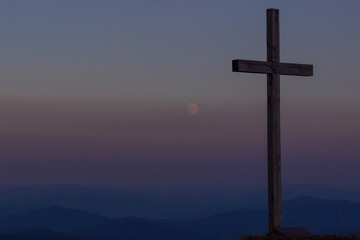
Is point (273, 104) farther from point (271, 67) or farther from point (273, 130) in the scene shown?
point (271, 67)

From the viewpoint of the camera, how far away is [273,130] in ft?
45.9

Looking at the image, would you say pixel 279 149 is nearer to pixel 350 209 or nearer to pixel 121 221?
A: pixel 121 221

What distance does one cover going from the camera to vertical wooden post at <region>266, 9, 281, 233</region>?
1389 centimetres

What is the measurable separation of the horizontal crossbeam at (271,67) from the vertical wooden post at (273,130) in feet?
0.43

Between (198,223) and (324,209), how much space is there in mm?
41025

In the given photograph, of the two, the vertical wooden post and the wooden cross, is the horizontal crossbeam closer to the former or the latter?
the wooden cross

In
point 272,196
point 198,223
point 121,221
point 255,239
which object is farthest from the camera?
point 198,223

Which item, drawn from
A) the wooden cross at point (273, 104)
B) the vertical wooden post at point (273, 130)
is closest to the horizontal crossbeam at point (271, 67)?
the wooden cross at point (273, 104)

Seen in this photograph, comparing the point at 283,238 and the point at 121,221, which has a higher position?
the point at 283,238

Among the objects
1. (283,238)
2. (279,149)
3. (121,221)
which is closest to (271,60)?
(279,149)

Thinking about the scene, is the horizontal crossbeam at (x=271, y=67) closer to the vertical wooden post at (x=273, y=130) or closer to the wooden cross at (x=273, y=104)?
the wooden cross at (x=273, y=104)

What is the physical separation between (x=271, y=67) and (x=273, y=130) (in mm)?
1355

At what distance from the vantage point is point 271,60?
14156 mm

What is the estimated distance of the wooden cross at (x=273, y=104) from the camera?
546 inches
